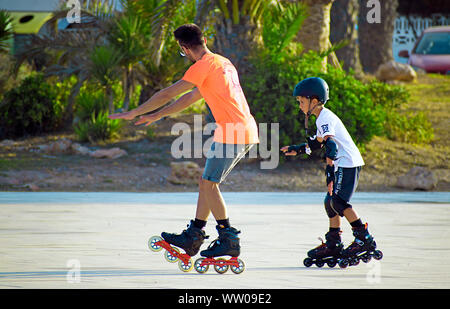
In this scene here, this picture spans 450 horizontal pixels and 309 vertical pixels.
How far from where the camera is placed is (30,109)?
53.8ft

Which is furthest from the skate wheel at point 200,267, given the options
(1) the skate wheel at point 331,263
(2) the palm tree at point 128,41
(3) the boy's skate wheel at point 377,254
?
(2) the palm tree at point 128,41

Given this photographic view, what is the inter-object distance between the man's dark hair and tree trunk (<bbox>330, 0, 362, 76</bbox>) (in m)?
14.6

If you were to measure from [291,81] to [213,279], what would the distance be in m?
8.44

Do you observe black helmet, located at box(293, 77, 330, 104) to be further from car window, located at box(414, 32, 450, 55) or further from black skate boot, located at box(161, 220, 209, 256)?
car window, located at box(414, 32, 450, 55)

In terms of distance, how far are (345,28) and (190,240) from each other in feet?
49.8

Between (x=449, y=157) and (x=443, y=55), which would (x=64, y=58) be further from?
(x=443, y=55)

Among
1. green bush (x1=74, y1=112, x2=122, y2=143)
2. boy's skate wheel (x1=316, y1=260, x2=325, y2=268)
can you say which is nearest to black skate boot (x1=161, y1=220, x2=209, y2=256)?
boy's skate wheel (x1=316, y1=260, x2=325, y2=268)

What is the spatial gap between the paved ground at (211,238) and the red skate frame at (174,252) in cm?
11

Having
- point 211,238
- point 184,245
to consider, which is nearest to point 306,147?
point 184,245

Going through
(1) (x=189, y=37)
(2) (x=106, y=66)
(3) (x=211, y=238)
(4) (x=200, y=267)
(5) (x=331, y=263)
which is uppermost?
(1) (x=189, y=37)

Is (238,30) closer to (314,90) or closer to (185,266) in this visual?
(314,90)

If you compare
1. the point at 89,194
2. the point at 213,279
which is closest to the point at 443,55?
the point at 89,194

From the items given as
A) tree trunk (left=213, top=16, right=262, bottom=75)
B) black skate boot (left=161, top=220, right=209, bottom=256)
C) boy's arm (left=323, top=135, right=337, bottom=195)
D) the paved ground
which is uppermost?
tree trunk (left=213, top=16, right=262, bottom=75)

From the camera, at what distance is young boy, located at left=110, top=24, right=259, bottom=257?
5953 millimetres
